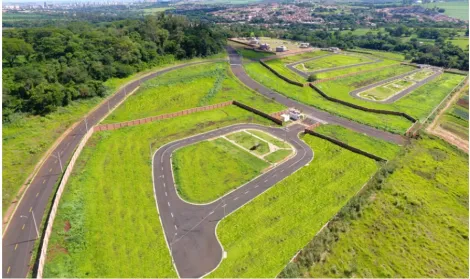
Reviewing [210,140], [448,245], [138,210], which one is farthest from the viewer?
[210,140]

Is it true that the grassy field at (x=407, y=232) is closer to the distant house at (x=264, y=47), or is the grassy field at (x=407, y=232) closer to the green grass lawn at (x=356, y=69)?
the green grass lawn at (x=356, y=69)

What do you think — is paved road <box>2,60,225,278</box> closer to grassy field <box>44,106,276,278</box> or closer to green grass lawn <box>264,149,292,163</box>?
grassy field <box>44,106,276,278</box>

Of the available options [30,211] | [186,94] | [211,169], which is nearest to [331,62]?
[186,94]

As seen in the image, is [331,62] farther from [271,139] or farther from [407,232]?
[407,232]

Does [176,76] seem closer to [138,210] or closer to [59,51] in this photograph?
[59,51]

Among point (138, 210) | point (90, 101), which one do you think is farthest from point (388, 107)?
point (90, 101)

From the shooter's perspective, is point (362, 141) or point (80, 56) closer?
point (362, 141)
